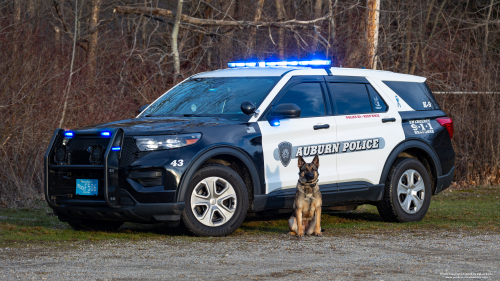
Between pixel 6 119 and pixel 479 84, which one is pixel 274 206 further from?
pixel 479 84

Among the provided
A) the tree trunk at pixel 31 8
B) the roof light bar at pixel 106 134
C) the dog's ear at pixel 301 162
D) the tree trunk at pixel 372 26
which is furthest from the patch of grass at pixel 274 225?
the tree trunk at pixel 372 26

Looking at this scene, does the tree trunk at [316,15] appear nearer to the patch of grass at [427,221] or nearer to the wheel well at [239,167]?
the patch of grass at [427,221]

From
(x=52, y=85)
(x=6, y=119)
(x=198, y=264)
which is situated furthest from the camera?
(x=52, y=85)

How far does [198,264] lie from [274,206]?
2.13 metres

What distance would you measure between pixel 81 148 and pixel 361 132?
3.31 meters

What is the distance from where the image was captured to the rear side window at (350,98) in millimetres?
8258

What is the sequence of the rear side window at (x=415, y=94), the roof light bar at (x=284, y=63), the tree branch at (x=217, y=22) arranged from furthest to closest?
the tree branch at (x=217, y=22) < the rear side window at (x=415, y=94) < the roof light bar at (x=284, y=63)

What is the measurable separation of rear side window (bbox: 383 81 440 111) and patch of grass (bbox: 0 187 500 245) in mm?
1521

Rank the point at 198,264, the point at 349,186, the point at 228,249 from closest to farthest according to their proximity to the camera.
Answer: the point at 198,264 → the point at 228,249 → the point at 349,186

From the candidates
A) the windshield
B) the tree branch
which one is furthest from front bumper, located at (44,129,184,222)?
the tree branch

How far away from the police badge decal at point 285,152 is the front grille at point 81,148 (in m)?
1.92

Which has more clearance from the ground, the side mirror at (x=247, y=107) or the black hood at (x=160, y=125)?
the side mirror at (x=247, y=107)

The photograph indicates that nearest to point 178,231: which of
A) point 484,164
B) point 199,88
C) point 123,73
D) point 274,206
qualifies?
point 274,206

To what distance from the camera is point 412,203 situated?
8.88m
